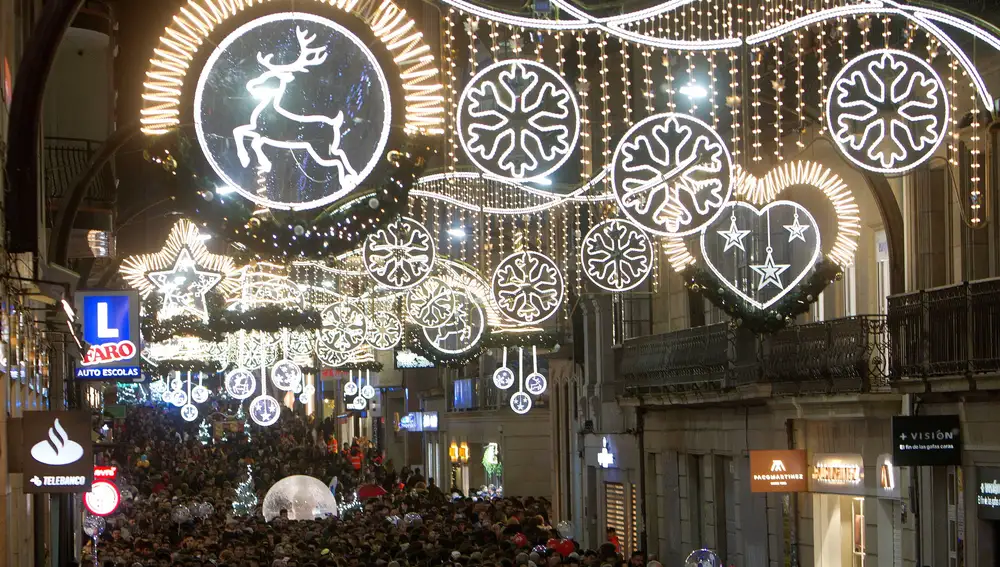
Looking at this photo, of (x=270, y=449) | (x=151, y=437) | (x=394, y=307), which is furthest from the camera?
(x=151, y=437)

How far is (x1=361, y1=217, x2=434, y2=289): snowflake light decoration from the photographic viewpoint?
2117cm

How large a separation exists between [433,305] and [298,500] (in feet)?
23.2

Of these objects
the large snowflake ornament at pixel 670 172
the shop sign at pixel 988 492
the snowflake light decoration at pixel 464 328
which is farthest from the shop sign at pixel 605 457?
the large snowflake ornament at pixel 670 172

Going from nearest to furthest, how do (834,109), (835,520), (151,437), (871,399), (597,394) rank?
(834,109), (871,399), (835,520), (597,394), (151,437)

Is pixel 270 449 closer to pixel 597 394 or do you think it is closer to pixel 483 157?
pixel 597 394

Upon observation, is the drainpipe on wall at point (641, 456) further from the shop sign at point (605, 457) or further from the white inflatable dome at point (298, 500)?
the white inflatable dome at point (298, 500)

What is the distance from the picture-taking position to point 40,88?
11.8m

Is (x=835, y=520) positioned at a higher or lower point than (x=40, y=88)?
lower

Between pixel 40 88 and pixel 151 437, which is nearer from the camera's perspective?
pixel 40 88

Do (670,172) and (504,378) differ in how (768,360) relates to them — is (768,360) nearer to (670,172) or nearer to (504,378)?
(670,172)

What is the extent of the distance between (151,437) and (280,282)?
41.4 metres

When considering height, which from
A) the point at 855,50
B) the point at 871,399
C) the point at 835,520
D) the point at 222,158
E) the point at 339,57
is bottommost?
the point at 835,520

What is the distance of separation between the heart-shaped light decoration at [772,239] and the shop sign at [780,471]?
2.61m

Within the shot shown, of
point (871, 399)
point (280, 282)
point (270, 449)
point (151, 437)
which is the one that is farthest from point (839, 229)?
point (151, 437)
